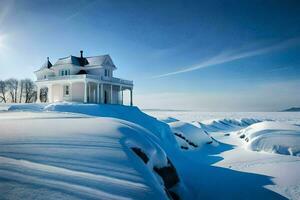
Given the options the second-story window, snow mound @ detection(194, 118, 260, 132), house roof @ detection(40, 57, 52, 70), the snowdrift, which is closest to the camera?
the snowdrift

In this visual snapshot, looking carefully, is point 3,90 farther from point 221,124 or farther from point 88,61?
point 221,124

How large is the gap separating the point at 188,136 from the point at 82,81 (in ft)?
51.8

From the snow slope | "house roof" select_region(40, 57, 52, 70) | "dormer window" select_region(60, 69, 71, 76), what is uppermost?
"house roof" select_region(40, 57, 52, 70)

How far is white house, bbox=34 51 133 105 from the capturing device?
1252 inches

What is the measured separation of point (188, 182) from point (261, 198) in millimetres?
3199

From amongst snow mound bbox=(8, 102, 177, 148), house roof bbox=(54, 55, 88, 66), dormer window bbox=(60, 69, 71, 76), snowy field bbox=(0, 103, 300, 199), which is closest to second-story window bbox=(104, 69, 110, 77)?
Answer: house roof bbox=(54, 55, 88, 66)

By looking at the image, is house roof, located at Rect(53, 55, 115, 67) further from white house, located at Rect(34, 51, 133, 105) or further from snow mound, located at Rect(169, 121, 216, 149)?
snow mound, located at Rect(169, 121, 216, 149)

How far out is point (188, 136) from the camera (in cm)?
2364

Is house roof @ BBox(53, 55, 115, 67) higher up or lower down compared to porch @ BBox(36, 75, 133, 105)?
higher up

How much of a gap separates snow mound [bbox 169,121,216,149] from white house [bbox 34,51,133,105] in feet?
39.3

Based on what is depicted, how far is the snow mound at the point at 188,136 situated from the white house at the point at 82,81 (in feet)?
39.3

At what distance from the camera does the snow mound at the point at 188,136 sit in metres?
22.2

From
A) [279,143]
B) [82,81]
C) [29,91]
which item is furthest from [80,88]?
[29,91]

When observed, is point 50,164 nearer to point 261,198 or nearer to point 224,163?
point 261,198
